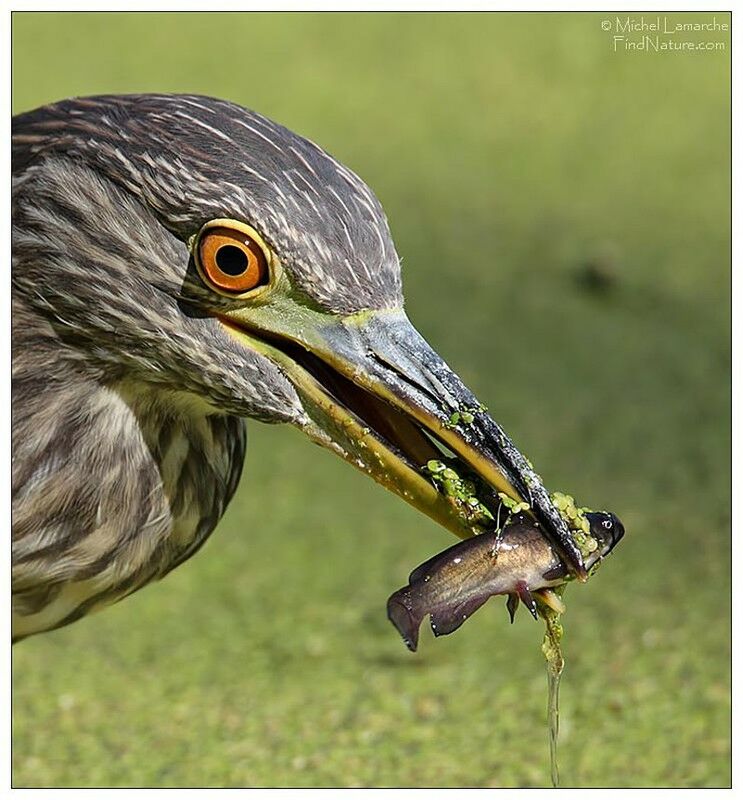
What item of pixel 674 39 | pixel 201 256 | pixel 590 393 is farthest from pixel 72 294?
pixel 674 39

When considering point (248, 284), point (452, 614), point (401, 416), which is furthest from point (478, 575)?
point (248, 284)

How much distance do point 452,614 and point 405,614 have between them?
0.06 m

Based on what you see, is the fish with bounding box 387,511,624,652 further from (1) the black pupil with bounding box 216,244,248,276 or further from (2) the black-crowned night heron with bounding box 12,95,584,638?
(1) the black pupil with bounding box 216,244,248,276

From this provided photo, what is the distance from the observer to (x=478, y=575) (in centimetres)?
186

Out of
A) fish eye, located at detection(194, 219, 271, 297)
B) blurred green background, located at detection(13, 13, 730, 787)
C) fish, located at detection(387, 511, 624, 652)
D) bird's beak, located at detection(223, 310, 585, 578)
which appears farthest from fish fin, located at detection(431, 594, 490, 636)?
blurred green background, located at detection(13, 13, 730, 787)

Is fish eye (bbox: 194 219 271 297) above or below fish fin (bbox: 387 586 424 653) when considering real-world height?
above

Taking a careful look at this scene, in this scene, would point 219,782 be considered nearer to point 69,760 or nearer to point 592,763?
point 69,760

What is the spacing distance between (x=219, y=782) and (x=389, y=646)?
27.3 inches

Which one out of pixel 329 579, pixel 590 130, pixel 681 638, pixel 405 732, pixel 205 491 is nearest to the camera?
pixel 205 491

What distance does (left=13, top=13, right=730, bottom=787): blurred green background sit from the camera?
2.90 m

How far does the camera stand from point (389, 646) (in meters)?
3.30

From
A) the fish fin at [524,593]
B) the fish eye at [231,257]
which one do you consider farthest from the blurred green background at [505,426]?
the fish eye at [231,257]

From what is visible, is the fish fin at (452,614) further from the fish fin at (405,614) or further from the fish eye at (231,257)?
the fish eye at (231,257)

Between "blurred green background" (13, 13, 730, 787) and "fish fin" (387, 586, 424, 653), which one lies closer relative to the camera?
"fish fin" (387, 586, 424, 653)
